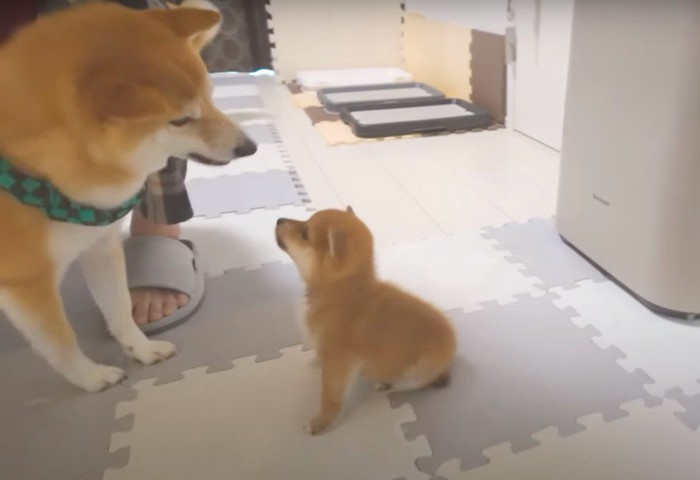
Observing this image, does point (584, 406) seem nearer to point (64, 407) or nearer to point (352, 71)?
point (64, 407)

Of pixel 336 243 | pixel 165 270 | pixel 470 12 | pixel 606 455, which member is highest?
pixel 470 12

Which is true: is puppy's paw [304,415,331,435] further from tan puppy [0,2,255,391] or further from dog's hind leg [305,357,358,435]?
tan puppy [0,2,255,391]

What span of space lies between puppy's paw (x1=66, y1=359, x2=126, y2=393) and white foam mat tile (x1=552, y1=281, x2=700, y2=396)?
80 cm

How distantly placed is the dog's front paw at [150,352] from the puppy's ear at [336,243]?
0.39 meters

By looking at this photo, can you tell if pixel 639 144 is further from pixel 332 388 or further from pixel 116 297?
pixel 116 297

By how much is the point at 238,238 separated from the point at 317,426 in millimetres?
690

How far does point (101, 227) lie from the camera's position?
2.76ft

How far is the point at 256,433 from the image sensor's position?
2.82ft

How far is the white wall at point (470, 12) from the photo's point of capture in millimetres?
2148

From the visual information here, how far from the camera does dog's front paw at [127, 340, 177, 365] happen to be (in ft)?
3.29

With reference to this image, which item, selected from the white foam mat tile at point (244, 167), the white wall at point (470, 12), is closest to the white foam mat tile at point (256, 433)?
the white foam mat tile at point (244, 167)

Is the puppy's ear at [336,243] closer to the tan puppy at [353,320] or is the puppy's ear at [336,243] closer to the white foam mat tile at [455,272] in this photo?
the tan puppy at [353,320]

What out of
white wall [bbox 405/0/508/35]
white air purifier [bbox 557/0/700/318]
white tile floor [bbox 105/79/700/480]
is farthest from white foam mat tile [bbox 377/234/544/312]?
white wall [bbox 405/0/508/35]

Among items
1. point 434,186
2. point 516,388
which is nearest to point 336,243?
point 516,388
